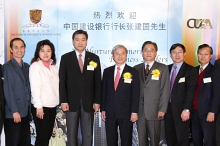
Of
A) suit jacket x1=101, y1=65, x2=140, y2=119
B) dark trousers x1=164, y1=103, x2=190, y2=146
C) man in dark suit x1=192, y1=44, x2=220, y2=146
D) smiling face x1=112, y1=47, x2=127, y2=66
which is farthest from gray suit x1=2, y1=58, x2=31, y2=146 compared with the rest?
man in dark suit x1=192, y1=44, x2=220, y2=146

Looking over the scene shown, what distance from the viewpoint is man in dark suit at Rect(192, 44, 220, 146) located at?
364 centimetres

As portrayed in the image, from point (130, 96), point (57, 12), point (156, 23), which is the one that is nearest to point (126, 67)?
point (130, 96)

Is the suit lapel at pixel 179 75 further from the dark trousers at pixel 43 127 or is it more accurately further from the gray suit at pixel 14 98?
the gray suit at pixel 14 98

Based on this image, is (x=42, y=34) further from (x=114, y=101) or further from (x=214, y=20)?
(x=214, y=20)

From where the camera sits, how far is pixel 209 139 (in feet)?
12.0

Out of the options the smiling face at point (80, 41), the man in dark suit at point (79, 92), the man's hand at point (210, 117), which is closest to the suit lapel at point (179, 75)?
the man's hand at point (210, 117)

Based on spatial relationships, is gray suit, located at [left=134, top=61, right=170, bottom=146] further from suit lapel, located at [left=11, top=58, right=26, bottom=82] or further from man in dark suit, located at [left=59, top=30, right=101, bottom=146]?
suit lapel, located at [left=11, top=58, right=26, bottom=82]

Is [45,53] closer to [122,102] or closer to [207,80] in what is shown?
[122,102]

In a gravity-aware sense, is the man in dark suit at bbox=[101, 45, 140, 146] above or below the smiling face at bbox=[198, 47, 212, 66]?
below

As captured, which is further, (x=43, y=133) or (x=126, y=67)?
(x=126, y=67)

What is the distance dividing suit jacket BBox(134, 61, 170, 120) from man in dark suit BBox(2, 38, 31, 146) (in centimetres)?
154

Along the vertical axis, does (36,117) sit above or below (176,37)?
below

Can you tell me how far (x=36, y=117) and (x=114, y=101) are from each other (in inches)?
40.2

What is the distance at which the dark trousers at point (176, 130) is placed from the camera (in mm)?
3738
